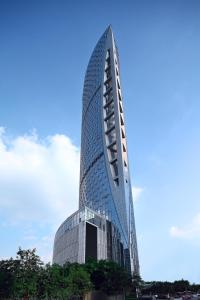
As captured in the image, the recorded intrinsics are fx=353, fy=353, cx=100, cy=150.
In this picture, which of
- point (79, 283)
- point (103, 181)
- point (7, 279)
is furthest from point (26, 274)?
point (103, 181)

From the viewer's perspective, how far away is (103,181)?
326 feet

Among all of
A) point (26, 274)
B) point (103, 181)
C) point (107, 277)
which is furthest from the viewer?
point (103, 181)

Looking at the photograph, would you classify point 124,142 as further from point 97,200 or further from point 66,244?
point 66,244

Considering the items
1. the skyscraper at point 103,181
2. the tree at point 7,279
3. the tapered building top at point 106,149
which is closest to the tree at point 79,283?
the tree at point 7,279

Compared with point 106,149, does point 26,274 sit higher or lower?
lower

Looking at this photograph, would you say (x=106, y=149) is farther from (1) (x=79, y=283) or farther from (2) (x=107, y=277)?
(1) (x=79, y=283)

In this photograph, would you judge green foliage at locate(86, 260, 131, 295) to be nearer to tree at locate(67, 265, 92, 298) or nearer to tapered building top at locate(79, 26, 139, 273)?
tree at locate(67, 265, 92, 298)

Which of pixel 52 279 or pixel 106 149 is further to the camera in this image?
pixel 106 149

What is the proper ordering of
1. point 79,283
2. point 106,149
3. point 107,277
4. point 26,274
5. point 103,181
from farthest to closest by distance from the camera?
point 106,149 → point 103,181 → point 107,277 → point 79,283 → point 26,274

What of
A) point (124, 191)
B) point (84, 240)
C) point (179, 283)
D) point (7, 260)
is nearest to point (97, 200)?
point (124, 191)

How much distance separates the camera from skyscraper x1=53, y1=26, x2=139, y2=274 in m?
78.9

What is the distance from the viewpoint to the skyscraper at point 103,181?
78875 millimetres

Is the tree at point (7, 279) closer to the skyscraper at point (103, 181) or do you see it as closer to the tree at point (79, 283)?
the tree at point (79, 283)

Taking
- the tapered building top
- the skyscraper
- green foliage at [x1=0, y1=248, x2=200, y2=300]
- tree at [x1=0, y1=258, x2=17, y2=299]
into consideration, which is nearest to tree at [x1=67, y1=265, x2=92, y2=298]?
green foliage at [x1=0, y1=248, x2=200, y2=300]
